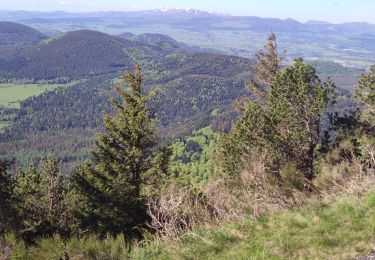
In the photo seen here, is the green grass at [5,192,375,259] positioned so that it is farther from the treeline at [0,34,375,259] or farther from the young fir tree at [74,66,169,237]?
the young fir tree at [74,66,169,237]

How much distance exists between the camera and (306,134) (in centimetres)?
2286

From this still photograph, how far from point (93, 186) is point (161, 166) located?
13.9 feet

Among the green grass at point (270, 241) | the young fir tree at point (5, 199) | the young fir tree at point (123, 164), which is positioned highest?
the green grass at point (270, 241)

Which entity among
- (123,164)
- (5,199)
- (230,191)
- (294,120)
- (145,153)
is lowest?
(5,199)

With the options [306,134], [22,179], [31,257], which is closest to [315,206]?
[31,257]

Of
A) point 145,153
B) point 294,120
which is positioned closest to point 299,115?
point 294,120

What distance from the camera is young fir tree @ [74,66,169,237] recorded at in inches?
946

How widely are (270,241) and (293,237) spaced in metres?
0.52

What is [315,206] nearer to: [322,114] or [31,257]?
[31,257]

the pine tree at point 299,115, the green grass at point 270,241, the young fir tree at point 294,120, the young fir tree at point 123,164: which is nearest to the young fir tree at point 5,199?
the young fir tree at point 123,164

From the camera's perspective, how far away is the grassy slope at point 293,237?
8578 mm

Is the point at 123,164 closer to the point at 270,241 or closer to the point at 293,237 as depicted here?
the point at 270,241

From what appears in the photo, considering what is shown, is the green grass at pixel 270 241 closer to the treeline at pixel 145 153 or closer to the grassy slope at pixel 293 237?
the grassy slope at pixel 293 237

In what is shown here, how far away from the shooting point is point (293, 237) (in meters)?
9.23
